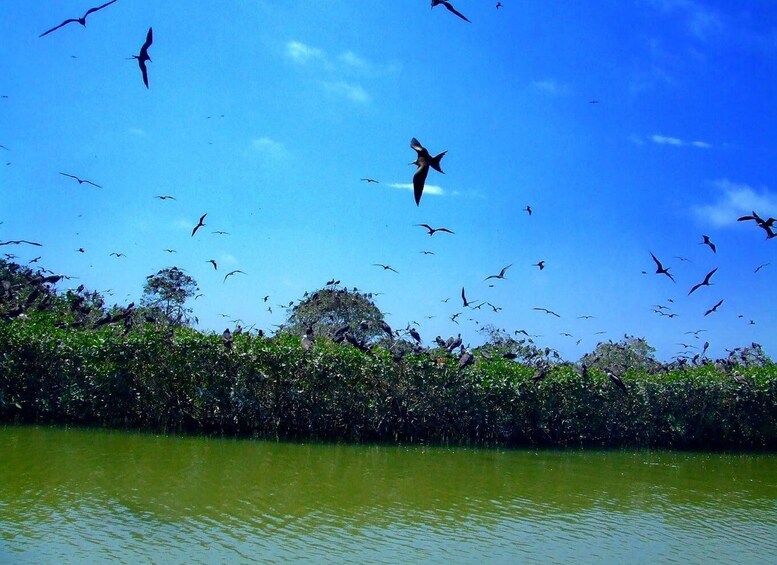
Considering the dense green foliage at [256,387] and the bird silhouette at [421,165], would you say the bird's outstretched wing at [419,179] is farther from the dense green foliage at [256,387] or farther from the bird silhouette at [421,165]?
the dense green foliage at [256,387]

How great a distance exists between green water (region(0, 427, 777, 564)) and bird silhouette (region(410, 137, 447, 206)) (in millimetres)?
4096

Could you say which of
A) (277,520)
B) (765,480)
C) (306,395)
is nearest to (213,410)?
(306,395)

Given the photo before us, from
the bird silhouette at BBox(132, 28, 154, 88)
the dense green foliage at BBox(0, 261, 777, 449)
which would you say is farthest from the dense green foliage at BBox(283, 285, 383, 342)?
the bird silhouette at BBox(132, 28, 154, 88)

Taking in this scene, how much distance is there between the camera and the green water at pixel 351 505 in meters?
7.22

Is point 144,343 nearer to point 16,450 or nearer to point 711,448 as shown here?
point 16,450

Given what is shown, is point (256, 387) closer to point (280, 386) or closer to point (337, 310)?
point (280, 386)

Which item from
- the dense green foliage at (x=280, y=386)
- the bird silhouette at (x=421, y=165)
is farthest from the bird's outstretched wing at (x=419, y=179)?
the dense green foliage at (x=280, y=386)

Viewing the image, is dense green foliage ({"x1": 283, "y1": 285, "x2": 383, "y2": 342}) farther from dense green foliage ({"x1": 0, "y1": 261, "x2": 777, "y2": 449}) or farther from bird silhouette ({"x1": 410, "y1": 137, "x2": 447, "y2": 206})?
bird silhouette ({"x1": 410, "y1": 137, "x2": 447, "y2": 206})

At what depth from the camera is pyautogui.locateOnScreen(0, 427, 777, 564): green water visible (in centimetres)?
722

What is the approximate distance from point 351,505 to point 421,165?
5605mm

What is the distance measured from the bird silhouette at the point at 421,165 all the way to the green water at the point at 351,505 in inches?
161

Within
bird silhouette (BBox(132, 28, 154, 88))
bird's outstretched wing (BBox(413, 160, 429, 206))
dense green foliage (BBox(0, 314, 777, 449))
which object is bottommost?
dense green foliage (BBox(0, 314, 777, 449))

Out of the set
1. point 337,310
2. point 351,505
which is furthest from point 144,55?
point 337,310

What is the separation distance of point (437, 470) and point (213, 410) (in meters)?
5.27
